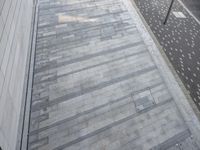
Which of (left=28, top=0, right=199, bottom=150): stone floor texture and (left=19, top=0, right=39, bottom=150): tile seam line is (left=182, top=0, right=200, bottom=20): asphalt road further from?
(left=19, top=0, right=39, bottom=150): tile seam line

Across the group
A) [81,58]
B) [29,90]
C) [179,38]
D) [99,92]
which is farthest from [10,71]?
[179,38]

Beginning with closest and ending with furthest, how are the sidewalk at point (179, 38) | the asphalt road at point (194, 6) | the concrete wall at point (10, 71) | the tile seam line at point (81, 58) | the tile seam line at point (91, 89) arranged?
the concrete wall at point (10, 71) < the tile seam line at point (91, 89) < the tile seam line at point (81, 58) < the sidewalk at point (179, 38) < the asphalt road at point (194, 6)

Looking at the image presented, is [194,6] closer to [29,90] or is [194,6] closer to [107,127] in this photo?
[107,127]

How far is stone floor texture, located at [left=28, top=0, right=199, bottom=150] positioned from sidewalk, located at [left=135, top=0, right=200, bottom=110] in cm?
154

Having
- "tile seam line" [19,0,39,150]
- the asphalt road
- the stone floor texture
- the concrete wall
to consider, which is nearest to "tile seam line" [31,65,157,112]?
the stone floor texture

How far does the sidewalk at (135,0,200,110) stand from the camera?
11.6 m

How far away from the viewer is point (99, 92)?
33.3 ft

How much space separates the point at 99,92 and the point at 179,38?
750cm

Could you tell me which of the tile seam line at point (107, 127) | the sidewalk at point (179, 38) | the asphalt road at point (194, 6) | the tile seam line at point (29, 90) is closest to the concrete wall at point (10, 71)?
the tile seam line at point (29, 90)

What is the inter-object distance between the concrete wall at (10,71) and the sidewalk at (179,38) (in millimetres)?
8506

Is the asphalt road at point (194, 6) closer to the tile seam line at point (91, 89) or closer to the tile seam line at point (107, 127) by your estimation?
the tile seam line at point (91, 89)

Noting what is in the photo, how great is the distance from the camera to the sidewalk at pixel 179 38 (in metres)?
11.6

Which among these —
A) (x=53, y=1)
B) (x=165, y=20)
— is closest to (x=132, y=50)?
(x=165, y=20)

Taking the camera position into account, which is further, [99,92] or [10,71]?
[99,92]
